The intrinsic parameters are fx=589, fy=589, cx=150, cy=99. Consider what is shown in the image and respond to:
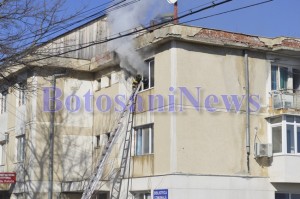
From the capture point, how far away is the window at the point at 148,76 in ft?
82.6

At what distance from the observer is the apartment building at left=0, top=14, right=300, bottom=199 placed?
2317cm

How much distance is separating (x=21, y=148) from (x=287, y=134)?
13582mm

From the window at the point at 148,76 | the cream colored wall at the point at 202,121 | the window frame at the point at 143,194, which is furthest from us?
the window at the point at 148,76

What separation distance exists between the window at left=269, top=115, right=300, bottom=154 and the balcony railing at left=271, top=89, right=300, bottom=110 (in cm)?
50

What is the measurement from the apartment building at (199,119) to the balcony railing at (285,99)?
4 centimetres

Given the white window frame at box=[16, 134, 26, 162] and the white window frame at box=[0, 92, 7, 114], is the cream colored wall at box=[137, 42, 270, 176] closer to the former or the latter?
the white window frame at box=[16, 134, 26, 162]

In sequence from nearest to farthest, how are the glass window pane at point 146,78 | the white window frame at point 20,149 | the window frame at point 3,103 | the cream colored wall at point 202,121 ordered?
Answer: the cream colored wall at point 202,121, the glass window pane at point 146,78, the white window frame at point 20,149, the window frame at point 3,103

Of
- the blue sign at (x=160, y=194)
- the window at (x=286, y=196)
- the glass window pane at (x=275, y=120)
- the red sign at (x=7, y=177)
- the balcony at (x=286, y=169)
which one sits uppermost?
the glass window pane at (x=275, y=120)

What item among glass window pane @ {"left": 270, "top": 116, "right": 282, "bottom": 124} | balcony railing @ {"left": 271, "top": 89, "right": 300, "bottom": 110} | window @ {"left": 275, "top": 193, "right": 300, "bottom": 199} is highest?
balcony railing @ {"left": 271, "top": 89, "right": 300, "bottom": 110}

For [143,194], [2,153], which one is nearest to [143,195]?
[143,194]

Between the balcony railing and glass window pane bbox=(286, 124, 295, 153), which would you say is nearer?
glass window pane bbox=(286, 124, 295, 153)

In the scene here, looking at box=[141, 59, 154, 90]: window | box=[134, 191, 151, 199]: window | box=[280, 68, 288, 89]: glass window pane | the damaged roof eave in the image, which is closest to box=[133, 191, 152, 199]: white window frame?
box=[134, 191, 151, 199]: window

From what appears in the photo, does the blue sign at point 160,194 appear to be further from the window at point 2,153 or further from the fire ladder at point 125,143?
the window at point 2,153

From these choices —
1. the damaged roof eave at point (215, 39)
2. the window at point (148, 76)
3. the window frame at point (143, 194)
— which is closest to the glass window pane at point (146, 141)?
the window frame at point (143, 194)
